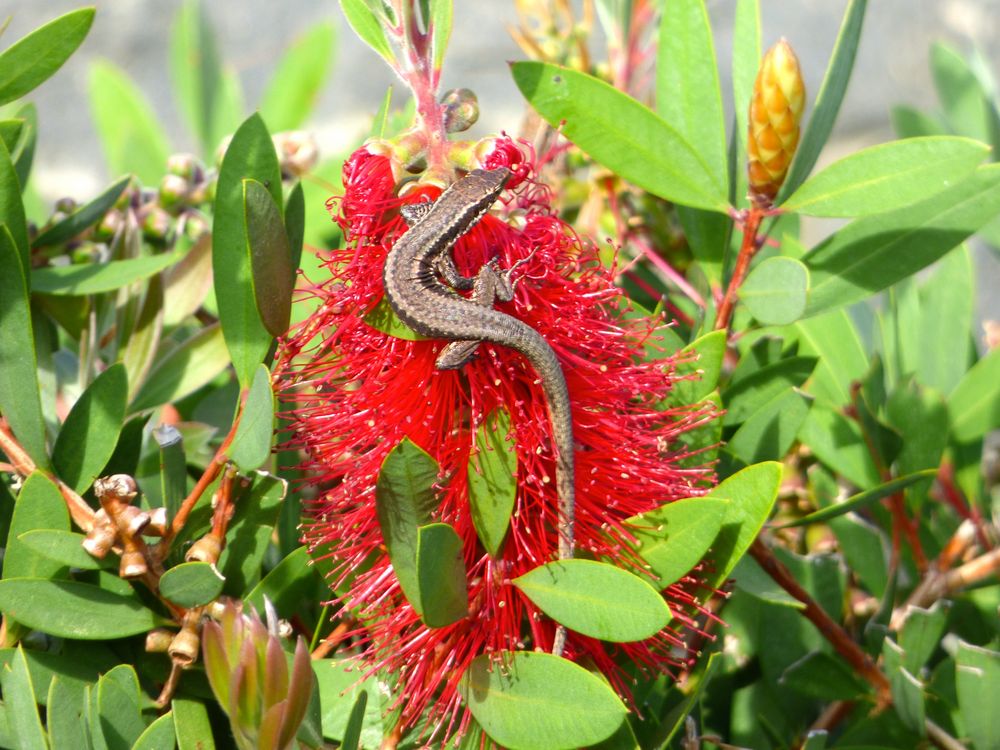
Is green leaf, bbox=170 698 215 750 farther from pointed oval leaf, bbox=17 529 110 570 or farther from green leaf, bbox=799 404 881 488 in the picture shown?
green leaf, bbox=799 404 881 488

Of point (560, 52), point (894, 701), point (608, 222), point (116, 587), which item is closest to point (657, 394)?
point (894, 701)

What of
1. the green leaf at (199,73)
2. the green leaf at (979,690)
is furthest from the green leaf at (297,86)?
the green leaf at (979,690)

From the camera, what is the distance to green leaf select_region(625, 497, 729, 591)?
2.89 ft

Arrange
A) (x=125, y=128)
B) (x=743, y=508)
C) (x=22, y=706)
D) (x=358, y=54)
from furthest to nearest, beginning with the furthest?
(x=358, y=54)
(x=125, y=128)
(x=743, y=508)
(x=22, y=706)

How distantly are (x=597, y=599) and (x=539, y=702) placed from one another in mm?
93

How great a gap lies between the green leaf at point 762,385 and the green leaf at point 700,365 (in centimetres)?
5

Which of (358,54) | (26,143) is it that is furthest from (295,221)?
(358,54)

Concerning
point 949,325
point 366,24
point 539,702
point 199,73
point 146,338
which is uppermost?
point 199,73

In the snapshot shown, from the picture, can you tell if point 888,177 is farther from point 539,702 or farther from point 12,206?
point 12,206

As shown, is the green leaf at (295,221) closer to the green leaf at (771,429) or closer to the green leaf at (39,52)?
the green leaf at (39,52)

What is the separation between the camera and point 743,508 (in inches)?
36.6

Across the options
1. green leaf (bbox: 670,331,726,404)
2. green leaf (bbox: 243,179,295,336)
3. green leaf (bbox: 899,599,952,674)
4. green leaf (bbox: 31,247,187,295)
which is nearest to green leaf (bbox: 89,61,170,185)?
green leaf (bbox: 31,247,187,295)

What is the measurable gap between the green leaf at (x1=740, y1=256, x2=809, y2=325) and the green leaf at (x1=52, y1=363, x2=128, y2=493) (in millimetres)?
572

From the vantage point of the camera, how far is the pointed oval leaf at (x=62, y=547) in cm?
87
